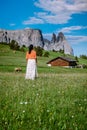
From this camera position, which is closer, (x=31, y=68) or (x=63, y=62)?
(x=31, y=68)

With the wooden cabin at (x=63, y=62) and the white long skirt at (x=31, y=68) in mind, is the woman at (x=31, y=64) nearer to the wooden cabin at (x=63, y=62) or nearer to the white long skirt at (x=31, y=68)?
the white long skirt at (x=31, y=68)

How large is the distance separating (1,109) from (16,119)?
1.09 meters

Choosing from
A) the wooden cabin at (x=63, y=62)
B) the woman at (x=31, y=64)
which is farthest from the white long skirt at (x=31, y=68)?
the wooden cabin at (x=63, y=62)

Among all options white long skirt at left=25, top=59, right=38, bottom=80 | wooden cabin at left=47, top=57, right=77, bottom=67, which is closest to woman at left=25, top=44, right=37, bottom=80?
white long skirt at left=25, top=59, right=38, bottom=80

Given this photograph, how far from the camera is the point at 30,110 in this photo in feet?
25.1

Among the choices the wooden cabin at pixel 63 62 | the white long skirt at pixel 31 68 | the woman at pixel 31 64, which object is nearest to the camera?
the woman at pixel 31 64

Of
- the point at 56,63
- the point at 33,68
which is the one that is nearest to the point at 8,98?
the point at 33,68

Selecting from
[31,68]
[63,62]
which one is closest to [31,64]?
[31,68]

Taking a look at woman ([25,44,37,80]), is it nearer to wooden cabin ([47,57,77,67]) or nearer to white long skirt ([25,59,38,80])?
white long skirt ([25,59,38,80])

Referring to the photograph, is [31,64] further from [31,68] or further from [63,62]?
[63,62]

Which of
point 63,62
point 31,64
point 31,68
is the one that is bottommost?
point 63,62

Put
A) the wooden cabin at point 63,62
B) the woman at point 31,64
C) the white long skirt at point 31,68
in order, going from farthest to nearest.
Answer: the wooden cabin at point 63,62, the white long skirt at point 31,68, the woman at point 31,64

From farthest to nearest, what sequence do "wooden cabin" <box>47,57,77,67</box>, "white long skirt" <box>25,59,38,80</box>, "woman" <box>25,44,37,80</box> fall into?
"wooden cabin" <box>47,57,77,67</box> < "white long skirt" <box>25,59,38,80</box> < "woman" <box>25,44,37,80</box>

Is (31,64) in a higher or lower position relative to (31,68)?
higher
